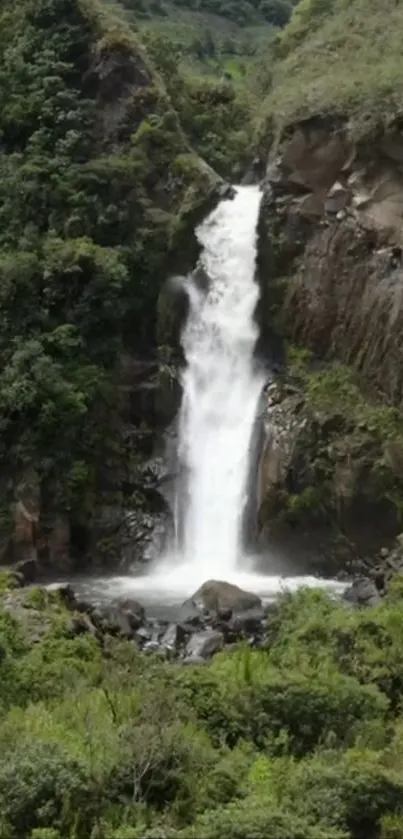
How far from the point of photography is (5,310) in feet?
113

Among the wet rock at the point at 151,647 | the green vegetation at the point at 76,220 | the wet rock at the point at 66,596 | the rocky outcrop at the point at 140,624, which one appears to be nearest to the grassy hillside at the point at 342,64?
the green vegetation at the point at 76,220

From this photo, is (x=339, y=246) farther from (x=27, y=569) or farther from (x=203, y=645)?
(x=203, y=645)

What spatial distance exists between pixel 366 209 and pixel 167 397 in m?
8.95

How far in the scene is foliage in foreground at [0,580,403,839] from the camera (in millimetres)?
11656

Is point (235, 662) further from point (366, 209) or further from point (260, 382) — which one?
point (366, 209)

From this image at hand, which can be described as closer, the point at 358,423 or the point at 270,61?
the point at 358,423

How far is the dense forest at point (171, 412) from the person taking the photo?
12.5 m

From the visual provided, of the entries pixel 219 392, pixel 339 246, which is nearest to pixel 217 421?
pixel 219 392

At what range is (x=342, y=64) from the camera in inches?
1656

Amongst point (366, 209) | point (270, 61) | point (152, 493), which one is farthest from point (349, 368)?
point (270, 61)

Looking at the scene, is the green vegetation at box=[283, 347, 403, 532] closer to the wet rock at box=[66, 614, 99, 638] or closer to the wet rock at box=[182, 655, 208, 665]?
the wet rock at box=[182, 655, 208, 665]

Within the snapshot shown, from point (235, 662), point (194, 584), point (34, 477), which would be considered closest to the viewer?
point (235, 662)

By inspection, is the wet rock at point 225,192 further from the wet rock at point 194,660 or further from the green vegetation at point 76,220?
the wet rock at point 194,660

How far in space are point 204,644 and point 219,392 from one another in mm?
14068
